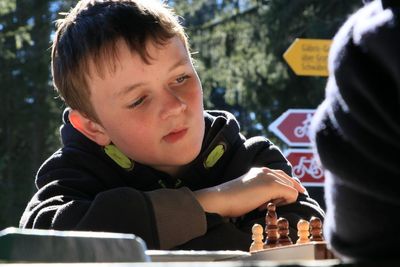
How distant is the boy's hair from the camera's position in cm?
180

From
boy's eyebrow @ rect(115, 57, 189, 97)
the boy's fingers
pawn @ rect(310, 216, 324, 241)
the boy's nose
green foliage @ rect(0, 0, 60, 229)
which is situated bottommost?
green foliage @ rect(0, 0, 60, 229)

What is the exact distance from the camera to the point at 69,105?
79.4 inches

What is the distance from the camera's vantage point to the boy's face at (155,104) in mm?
1753

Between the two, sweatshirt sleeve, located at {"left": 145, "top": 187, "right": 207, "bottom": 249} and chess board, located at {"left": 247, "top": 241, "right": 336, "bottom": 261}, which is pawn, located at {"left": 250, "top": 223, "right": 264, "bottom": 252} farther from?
chess board, located at {"left": 247, "top": 241, "right": 336, "bottom": 261}

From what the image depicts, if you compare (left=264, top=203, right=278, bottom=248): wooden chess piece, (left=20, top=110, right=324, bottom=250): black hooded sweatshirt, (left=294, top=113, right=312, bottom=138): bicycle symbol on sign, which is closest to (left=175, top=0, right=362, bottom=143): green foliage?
(left=294, top=113, right=312, bottom=138): bicycle symbol on sign

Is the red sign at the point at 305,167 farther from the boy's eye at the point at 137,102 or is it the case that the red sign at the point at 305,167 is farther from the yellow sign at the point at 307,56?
the boy's eye at the point at 137,102

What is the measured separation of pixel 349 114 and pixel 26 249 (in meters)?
0.32

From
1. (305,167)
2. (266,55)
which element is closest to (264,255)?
(305,167)

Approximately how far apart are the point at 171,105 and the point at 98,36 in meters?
→ 0.21

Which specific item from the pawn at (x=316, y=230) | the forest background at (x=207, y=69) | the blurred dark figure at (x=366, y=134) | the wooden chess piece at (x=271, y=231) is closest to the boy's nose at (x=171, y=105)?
the wooden chess piece at (x=271, y=231)

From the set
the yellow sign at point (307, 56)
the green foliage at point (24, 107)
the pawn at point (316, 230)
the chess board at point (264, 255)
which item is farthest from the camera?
the green foliage at point (24, 107)

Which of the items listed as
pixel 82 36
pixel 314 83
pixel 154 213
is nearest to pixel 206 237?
pixel 154 213

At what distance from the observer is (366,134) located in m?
0.78

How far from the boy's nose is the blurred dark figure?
0.92 metres
